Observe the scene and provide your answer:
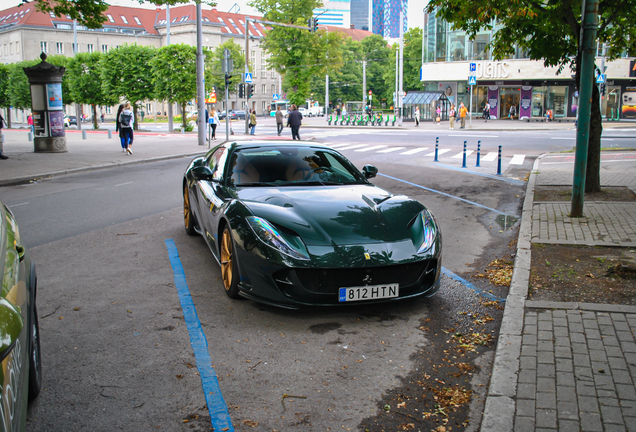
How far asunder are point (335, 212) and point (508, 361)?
191cm

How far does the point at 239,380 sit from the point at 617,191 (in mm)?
9737

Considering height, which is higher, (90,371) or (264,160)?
(264,160)

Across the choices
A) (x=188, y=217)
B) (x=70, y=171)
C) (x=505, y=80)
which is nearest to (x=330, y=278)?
(x=188, y=217)

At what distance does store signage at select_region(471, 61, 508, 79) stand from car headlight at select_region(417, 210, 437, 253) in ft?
169

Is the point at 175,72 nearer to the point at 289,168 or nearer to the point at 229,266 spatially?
the point at 289,168

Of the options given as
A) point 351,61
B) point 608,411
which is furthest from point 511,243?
point 351,61

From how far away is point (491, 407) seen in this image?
323 cm

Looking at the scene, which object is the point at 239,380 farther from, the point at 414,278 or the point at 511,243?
the point at 511,243

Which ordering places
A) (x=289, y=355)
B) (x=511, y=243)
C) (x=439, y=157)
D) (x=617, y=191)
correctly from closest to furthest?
(x=289, y=355)
(x=511, y=243)
(x=617, y=191)
(x=439, y=157)

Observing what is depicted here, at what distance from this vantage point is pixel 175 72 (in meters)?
39.3

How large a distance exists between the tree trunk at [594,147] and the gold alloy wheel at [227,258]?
25.3 feet

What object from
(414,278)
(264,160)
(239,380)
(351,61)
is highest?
(351,61)

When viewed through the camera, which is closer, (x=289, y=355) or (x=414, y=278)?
(x=289, y=355)

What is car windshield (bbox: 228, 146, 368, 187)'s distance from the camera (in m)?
5.97
